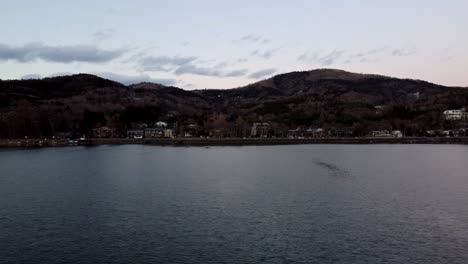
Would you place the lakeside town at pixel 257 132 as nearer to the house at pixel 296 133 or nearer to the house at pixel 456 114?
the house at pixel 296 133

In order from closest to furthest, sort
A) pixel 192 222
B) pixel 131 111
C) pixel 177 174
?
pixel 192 222
pixel 177 174
pixel 131 111

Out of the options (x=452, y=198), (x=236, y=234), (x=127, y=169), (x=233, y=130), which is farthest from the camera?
(x=233, y=130)

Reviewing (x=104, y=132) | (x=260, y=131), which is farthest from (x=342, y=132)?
(x=104, y=132)

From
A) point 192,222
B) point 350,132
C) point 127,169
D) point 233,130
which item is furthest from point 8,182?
point 350,132

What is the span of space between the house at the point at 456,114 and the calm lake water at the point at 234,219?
114 metres

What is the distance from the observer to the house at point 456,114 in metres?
139

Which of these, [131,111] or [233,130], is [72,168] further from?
[131,111]

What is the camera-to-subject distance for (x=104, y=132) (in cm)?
12631

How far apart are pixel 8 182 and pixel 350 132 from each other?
105m

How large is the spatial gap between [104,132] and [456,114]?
104 m

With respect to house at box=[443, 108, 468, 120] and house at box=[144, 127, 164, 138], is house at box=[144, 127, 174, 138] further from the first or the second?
house at box=[443, 108, 468, 120]

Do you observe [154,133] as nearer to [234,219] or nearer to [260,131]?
[260,131]

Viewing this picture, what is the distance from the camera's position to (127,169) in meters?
42.5

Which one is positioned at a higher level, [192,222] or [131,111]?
[131,111]
